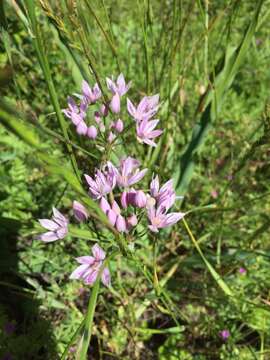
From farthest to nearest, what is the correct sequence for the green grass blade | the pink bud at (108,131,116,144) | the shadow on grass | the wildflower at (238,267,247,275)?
1. the wildflower at (238,267,247,275)
2. the green grass blade
3. the shadow on grass
4. the pink bud at (108,131,116,144)

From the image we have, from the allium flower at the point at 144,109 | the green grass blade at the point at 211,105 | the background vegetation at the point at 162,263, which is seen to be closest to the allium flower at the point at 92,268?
the allium flower at the point at 144,109

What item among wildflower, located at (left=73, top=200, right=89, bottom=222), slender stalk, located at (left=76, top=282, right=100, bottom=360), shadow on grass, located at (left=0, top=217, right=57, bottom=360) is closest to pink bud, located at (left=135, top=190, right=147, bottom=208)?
wildflower, located at (left=73, top=200, right=89, bottom=222)

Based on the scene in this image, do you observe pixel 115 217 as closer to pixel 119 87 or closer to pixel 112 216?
pixel 112 216

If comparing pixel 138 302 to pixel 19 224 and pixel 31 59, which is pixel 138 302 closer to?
pixel 19 224

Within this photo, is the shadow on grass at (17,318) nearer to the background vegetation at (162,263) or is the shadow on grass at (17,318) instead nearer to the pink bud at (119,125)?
the background vegetation at (162,263)

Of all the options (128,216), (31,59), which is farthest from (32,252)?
(31,59)

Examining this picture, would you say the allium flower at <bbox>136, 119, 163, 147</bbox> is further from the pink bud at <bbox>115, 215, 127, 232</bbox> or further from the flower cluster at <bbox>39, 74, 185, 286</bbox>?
the pink bud at <bbox>115, 215, 127, 232</bbox>

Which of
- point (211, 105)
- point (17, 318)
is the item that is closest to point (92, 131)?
point (211, 105)

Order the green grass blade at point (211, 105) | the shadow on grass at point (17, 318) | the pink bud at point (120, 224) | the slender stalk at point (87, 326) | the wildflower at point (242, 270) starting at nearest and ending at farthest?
the slender stalk at point (87, 326) → the pink bud at point (120, 224) → the shadow on grass at point (17, 318) → the green grass blade at point (211, 105) → the wildflower at point (242, 270)
